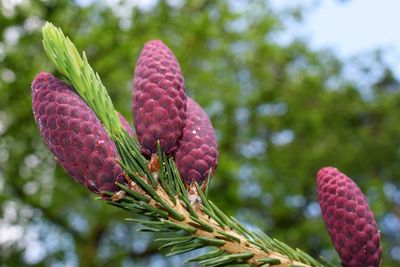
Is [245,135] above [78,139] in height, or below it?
above

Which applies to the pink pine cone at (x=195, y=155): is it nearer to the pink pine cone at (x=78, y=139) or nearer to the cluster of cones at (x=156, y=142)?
the cluster of cones at (x=156, y=142)

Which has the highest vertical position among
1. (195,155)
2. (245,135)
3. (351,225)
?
(245,135)

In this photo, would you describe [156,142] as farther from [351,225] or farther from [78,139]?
[351,225]

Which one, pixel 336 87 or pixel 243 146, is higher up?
pixel 336 87

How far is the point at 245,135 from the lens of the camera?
13.0m

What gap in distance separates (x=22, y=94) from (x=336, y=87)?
7.26 metres

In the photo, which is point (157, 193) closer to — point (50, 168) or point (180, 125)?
point (180, 125)

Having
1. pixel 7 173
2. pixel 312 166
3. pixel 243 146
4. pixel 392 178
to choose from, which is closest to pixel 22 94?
pixel 7 173

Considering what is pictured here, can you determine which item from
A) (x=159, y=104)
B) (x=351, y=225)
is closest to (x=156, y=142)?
(x=159, y=104)

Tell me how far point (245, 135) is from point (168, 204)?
12.1 metres

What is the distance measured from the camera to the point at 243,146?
42.2 feet

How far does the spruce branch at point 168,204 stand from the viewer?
870 mm

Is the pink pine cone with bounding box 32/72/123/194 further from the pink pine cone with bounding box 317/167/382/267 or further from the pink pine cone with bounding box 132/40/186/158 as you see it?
the pink pine cone with bounding box 317/167/382/267

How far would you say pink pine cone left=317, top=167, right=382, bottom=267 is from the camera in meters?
0.87
